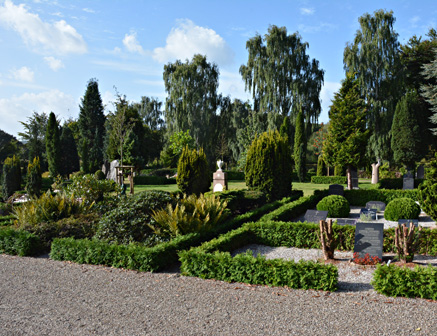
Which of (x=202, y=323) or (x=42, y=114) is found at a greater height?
(x=42, y=114)

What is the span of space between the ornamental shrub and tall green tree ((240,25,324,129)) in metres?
16.2

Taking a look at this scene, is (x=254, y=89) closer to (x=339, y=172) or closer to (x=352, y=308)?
(x=339, y=172)

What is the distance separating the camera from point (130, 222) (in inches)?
332

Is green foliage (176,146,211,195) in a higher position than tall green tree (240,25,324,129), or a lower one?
lower

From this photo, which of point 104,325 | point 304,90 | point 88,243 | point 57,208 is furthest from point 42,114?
point 104,325

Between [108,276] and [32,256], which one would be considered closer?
[108,276]

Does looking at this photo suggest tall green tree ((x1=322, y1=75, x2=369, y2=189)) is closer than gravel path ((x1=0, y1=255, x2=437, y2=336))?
No

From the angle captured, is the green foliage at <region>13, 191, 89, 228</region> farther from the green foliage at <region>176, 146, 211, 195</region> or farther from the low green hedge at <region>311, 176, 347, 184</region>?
the low green hedge at <region>311, 176, 347, 184</region>

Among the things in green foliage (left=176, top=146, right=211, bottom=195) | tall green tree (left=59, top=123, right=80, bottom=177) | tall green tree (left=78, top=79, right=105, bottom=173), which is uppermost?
tall green tree (left=78, top=79, right=105, bottom=173)

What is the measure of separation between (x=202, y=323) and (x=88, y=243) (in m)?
3.84

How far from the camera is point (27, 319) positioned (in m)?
4.78

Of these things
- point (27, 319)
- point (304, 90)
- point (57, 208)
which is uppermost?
point (304, 90)

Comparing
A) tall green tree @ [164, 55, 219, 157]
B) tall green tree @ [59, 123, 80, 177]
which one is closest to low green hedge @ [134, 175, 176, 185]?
tall green tree @ [164, 55, 219, 157]

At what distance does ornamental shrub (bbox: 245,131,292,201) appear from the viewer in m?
14.7
